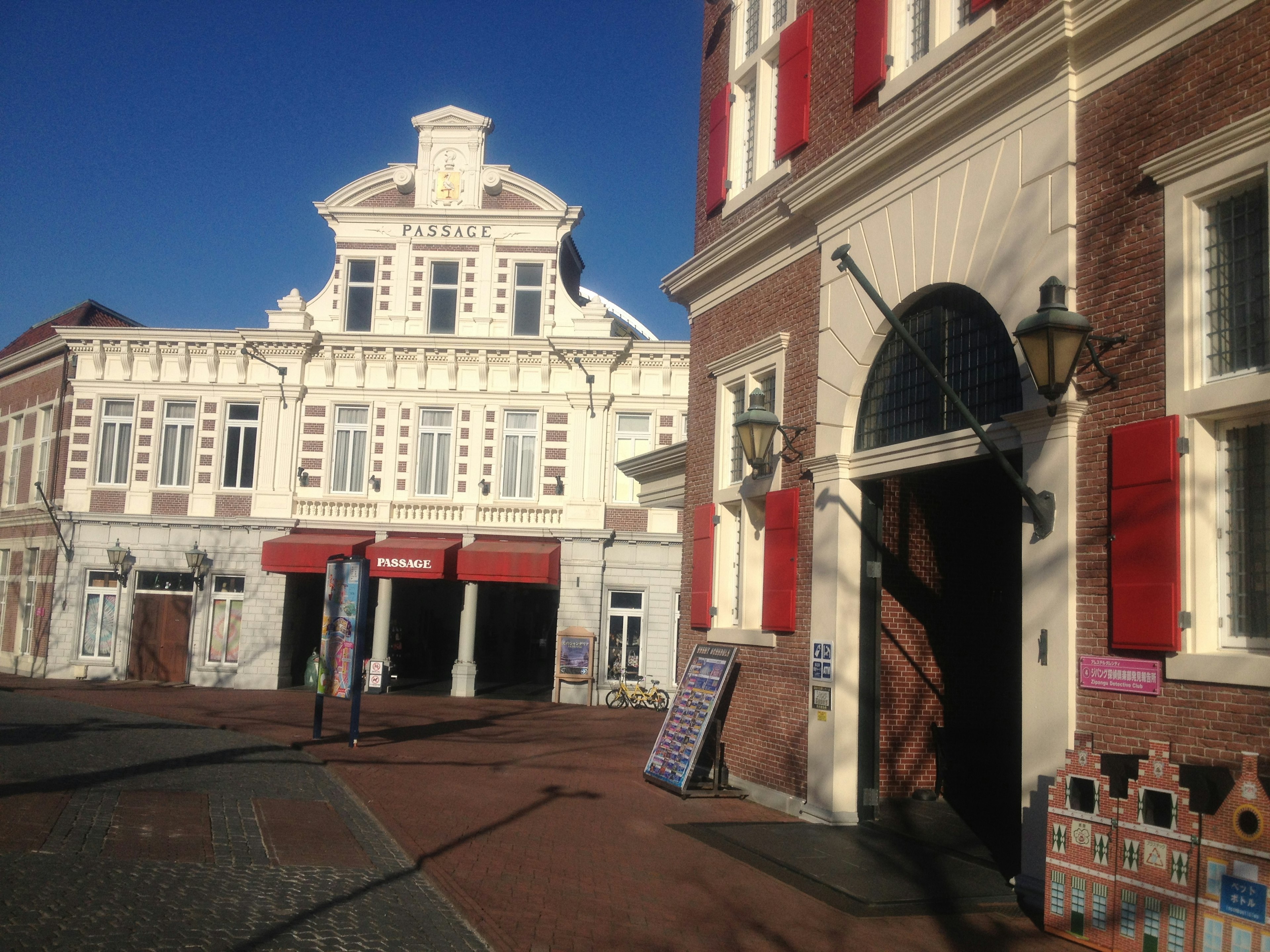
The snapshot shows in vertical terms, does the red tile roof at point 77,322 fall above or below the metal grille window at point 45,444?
above

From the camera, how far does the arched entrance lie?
955cm

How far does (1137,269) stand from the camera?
6977 mm

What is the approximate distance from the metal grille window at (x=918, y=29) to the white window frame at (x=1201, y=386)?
12.3 feet

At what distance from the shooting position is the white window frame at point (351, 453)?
26375 millimetres

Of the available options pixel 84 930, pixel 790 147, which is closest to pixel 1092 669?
pixel 84 930

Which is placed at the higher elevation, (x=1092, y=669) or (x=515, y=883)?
(x=1092, y=669)

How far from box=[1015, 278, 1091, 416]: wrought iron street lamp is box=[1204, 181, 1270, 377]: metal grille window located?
29.0 inches

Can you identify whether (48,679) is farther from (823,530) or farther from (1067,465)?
(1067,465)

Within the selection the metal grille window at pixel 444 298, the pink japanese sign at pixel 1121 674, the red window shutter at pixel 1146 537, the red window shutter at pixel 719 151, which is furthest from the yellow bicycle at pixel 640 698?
the red window shutter at pixel 1146 537

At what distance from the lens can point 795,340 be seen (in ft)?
37.8

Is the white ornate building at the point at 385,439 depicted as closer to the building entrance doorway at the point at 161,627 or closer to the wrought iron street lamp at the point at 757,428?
the building entrance doorway at the point at 161,627

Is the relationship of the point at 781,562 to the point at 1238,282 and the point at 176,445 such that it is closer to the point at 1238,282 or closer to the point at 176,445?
the point at 1238,282

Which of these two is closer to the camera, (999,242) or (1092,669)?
(1092,669)

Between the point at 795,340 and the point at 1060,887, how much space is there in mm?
6411
